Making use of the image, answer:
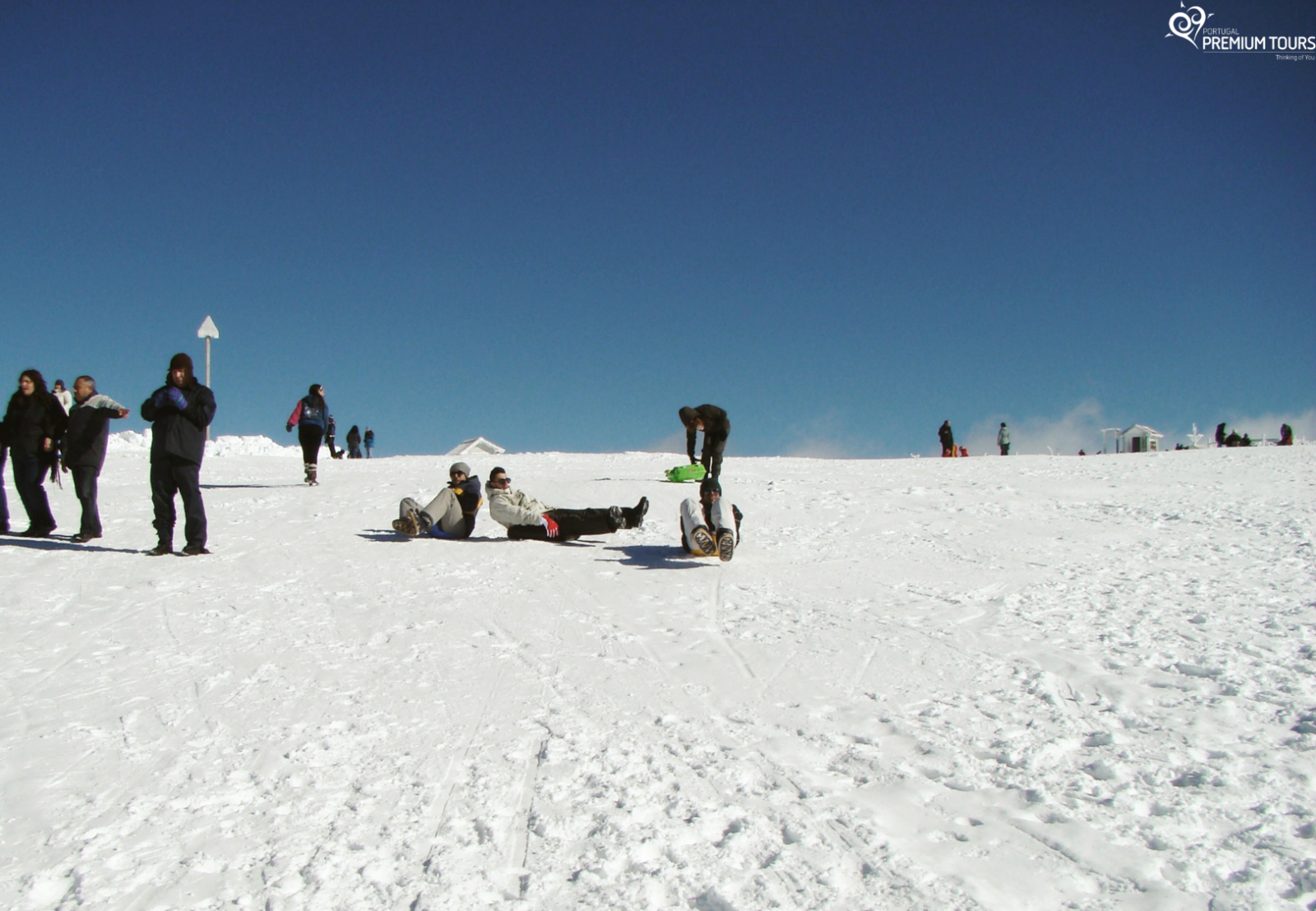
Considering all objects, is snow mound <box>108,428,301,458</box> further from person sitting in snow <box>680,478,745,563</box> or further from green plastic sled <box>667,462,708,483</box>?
person sitting in snow <box>680,478,745,563</box>

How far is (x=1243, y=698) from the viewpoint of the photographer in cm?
398

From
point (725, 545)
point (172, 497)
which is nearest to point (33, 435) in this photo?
point (172, 497)

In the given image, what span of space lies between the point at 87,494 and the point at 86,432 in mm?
704

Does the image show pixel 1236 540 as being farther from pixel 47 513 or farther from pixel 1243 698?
pixel 47 513

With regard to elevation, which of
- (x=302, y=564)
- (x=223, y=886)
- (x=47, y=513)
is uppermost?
(x=47, y=513)

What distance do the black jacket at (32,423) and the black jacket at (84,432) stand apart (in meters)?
0.20

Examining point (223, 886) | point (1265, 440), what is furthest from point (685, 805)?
point (1265, 440)

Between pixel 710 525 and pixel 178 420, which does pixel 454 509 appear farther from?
pixel 710 525

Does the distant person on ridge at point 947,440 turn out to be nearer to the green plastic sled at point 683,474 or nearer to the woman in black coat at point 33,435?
the green plastic sled at point 683,474

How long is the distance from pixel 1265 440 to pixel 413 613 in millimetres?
39746

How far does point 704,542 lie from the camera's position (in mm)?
7816

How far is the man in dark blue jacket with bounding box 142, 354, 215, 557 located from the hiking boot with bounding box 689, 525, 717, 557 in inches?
192

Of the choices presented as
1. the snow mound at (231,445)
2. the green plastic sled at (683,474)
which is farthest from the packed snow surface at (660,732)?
the snow mound at (231,445)

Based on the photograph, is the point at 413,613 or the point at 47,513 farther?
the point at 47,513
